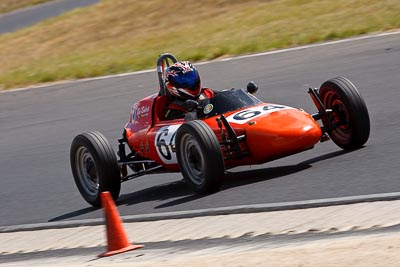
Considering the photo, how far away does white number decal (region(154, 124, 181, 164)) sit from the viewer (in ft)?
34.0

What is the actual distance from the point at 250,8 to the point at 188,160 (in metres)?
17.2

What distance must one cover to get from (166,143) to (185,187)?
651 millimetres

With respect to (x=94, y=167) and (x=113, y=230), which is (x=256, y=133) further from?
(x=113, y=230)

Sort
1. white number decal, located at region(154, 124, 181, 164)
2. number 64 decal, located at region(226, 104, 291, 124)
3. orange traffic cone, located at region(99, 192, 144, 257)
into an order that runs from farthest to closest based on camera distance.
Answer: white number decal, located at region(154, 124, 181, 164)
number 64 decal, located at region(226, 104, 291, 124)
orange traffic cone, located at region(99, 192, 144, 257)

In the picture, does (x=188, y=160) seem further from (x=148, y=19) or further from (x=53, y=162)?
(x=148, y=19)

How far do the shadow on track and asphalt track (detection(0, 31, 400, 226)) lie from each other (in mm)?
18

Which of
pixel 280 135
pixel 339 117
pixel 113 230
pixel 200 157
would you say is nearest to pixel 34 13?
pixel 339 117

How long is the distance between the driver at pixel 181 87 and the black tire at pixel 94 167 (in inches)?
33.3

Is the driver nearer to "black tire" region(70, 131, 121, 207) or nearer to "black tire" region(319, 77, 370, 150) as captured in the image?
"black tire" region(70, 131, 121, 207)

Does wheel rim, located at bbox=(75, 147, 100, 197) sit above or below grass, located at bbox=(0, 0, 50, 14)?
below

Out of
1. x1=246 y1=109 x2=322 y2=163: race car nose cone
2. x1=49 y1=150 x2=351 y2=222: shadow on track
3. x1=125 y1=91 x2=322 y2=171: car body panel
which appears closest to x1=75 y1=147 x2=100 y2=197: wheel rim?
x1=49 y1=150 x2=351 y2=222: shadow on track

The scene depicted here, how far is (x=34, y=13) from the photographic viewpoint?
Result: 114 ft

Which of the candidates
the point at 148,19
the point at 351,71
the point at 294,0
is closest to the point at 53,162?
the point at 351,71

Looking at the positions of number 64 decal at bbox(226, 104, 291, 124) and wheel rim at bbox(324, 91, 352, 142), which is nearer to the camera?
number 64 decal at bbox(226, 104, 291, 124)
